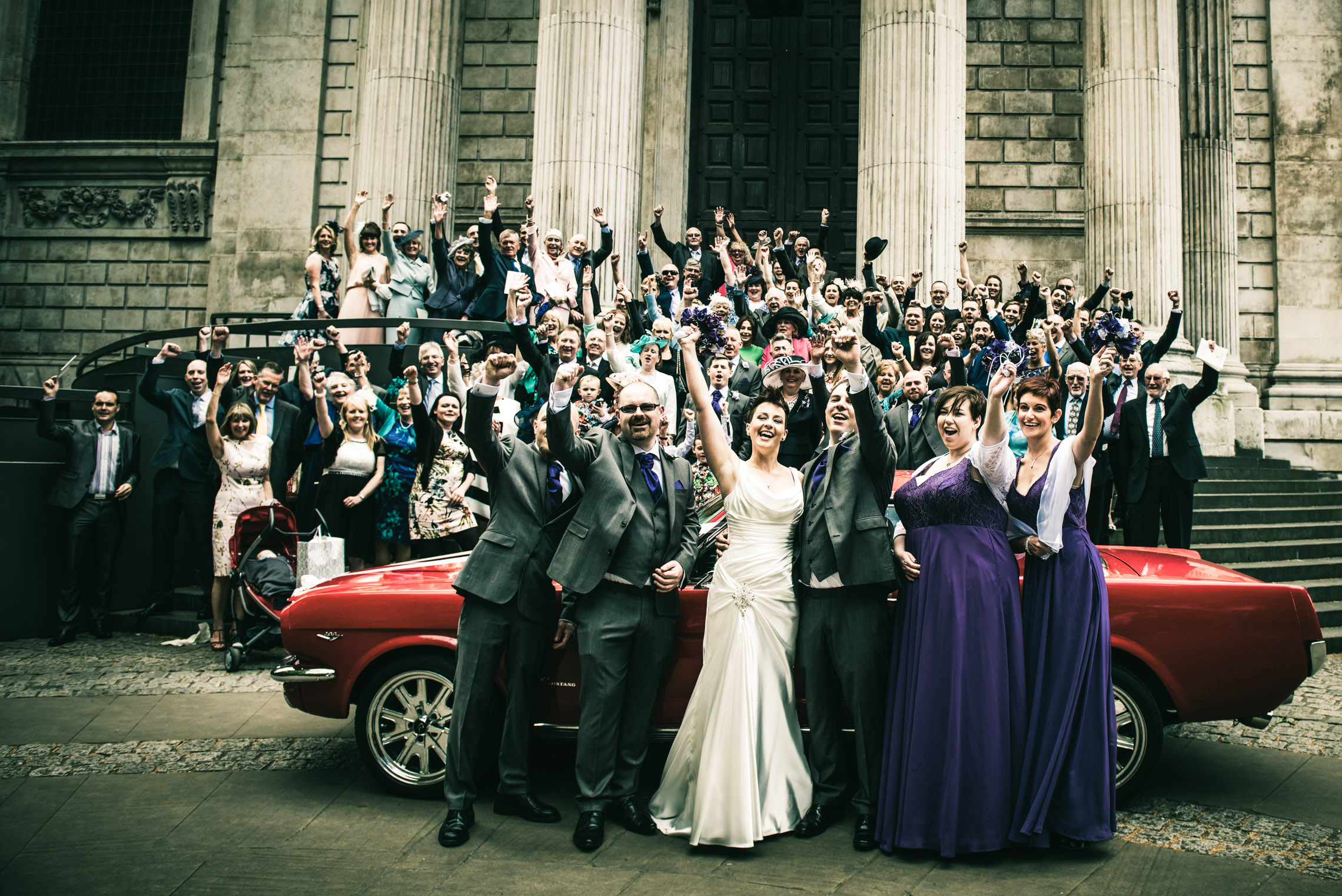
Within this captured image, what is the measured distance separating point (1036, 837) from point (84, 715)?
586 centimetres

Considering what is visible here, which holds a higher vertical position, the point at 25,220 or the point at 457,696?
the point at 25,220

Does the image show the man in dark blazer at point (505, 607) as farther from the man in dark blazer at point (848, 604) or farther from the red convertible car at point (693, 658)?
the man in dark blazer at point (848, 604)

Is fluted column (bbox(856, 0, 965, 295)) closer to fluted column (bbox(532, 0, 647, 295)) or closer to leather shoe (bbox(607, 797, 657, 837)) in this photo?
fluted column (bbox(532, 0, 647, 295))

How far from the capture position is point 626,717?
15.0 ft

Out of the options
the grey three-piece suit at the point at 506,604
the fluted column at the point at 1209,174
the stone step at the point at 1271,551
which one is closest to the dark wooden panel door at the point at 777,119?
the fluted column at the point at 1209,174

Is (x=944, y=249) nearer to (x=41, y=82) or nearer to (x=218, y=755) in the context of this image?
(x=218, y=755)

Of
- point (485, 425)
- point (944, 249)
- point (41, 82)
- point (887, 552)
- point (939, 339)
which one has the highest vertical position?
point (41, 82)

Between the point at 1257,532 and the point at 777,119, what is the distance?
10998 mm

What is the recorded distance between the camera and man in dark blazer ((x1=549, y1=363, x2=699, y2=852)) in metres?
4.46

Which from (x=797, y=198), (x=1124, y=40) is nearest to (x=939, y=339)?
(x=1124, y=40)

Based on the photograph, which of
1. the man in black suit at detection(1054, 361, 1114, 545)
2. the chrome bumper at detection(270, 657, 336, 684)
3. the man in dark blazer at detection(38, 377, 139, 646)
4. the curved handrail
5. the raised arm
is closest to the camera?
the raised arm

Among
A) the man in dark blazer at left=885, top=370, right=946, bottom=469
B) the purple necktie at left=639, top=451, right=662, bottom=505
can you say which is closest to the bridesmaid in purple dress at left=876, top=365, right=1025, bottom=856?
the purple necktie at left=639, top=451, right=662, bottom=505

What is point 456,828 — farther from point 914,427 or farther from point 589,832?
point 914,427

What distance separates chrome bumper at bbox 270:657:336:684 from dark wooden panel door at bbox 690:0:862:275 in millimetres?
A: 13684
